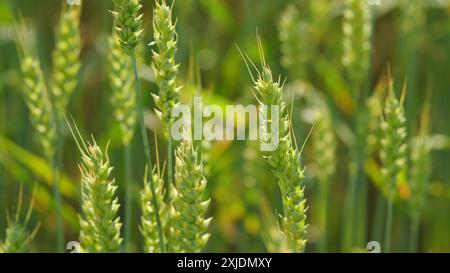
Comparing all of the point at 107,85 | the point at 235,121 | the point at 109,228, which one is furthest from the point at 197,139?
the point at 107,85

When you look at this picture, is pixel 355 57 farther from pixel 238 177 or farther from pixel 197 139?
pixel 238 177

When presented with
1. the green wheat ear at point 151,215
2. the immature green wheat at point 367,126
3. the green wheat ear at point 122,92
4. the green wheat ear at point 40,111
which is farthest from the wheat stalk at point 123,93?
the immature green wheat at point 367,126

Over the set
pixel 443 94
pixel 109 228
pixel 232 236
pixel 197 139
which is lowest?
pixel 232 236

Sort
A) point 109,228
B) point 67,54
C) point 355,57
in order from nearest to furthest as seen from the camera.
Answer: point 109,228, point 67,54, point 355,57

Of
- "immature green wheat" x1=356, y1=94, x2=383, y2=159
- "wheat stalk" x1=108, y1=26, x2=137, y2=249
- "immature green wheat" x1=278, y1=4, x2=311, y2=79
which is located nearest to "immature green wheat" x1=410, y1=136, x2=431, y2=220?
"immature green wheat" x1=356, y1=94, x2=383, y2=159

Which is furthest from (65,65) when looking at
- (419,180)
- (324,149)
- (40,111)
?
(419,180)

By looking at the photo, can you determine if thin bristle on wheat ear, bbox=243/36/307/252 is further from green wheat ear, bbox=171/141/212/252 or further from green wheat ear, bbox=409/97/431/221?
green wheat ear, bbox=409/97/431/221

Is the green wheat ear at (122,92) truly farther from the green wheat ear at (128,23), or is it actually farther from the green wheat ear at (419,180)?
the green wheat ear at (419,180)
